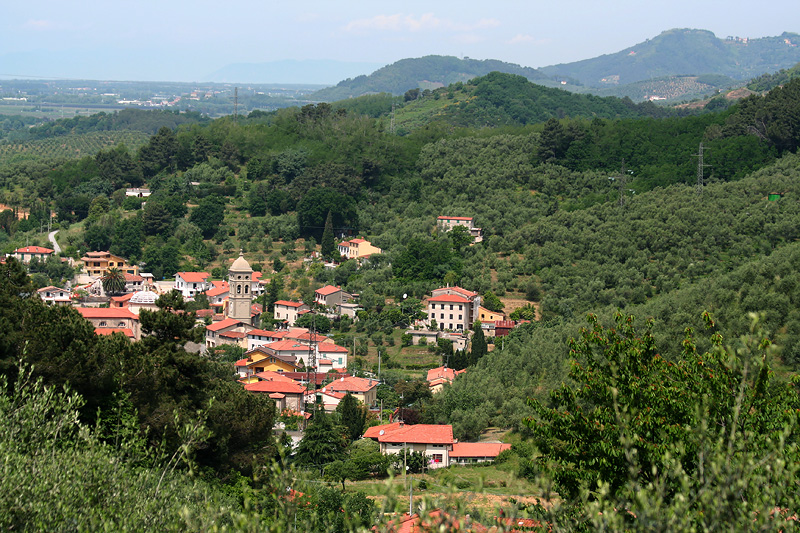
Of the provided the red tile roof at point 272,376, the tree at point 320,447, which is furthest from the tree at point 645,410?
the red tile roof at point 272,376

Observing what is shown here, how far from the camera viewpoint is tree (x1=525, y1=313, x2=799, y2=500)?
8336 mm

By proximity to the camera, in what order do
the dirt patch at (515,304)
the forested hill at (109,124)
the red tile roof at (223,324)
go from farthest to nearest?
the forested hill at (109,124), the dirt patch at (515,304), the red tile roof at (223,324)

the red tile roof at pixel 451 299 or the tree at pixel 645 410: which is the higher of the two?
the tree at pixel 645 410

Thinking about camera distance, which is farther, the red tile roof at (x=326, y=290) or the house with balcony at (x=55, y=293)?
the red tile roof at (x=326, y=290)

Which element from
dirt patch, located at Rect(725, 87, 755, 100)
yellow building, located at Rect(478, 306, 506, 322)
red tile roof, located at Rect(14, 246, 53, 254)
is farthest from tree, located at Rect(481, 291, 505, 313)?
dirt patch, located at Rect(725, 87, 755, 100)

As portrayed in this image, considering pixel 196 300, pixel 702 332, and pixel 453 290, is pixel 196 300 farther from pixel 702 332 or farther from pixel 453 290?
pixel 702 332

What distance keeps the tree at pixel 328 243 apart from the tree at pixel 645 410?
38939mm

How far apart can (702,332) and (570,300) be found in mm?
16096

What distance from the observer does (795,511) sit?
6980 mm

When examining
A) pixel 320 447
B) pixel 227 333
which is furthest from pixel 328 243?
pixel 320 447

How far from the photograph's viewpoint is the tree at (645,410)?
834 centimetres

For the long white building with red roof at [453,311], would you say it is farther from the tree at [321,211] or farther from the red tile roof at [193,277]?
the tree at [321,211]

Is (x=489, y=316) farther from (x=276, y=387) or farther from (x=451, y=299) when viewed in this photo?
(x=276, y=387)

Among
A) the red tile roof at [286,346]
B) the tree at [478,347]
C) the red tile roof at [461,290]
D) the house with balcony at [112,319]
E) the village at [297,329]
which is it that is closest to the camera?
the village at [297,329]
